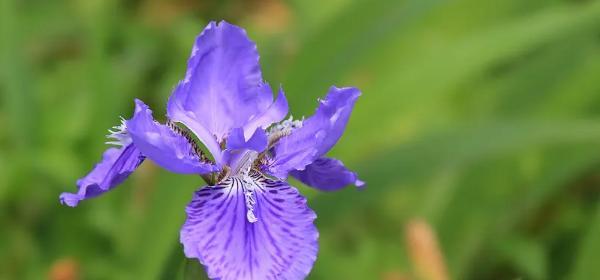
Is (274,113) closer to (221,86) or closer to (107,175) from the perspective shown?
(221,86)

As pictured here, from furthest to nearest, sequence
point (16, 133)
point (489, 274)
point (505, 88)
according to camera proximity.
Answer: point (505, 88), point (489, 274), point (16, 133)

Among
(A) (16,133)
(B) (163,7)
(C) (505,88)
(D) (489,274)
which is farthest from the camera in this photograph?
(B) (163,7)

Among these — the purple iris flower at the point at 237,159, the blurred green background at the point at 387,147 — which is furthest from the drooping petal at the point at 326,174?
the blurred green background at the point at 387,147

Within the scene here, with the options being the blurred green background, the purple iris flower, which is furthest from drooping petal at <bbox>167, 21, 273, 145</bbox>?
the blurred green background

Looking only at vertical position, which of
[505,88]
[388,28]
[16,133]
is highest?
[505,88]

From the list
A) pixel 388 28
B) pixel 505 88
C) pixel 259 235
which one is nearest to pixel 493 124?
pixel 388 28

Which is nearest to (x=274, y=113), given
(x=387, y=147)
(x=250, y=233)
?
(x=250, y=233)

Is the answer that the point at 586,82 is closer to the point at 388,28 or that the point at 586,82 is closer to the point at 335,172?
the point at 388,28
